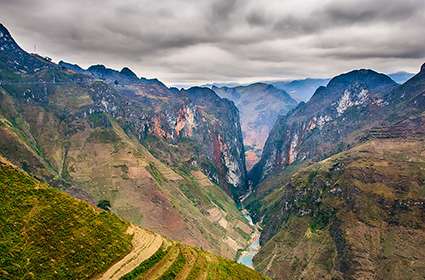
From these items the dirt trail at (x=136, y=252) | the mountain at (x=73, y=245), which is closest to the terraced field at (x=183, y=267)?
the mountain at (x=73, y=245)

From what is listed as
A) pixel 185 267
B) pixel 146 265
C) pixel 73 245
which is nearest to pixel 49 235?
pixel 73 245

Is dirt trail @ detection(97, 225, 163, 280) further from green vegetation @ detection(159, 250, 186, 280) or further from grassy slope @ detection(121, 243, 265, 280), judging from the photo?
green vegetation @ detection(159, 250, 186, 280)

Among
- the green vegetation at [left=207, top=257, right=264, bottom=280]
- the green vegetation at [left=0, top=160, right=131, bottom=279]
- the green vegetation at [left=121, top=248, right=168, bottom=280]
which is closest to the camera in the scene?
the green vegetation at [left=0, top=160, right=131, bottom=279]

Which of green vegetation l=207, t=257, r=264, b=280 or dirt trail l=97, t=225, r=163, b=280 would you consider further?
green vegetation l=207, t=257, r=264, b=280

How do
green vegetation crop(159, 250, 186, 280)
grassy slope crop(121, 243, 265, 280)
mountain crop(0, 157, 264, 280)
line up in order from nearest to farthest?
mountain crop(0, 157, 264, 280) < grassy slope crop(121, 243, 265, 280) < green vegetation crop(159, 250, 186, 280)

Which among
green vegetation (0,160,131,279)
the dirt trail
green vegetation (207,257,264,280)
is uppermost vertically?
green vegetation (0,160,131,279)

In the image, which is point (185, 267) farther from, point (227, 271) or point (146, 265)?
point (227, 271)

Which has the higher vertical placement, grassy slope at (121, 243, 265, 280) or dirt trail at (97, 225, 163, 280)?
dirt trail at (97, 225, 163, 280)

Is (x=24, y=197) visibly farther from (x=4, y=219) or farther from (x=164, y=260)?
(x=164, y=260)

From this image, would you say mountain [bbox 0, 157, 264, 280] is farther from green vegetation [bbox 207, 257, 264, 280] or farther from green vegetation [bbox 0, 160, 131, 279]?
green vegetation [bbox 207, 257, 264, 280]

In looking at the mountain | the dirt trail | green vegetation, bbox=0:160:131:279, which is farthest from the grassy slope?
green vegetation, bbox=0:160:131:279
